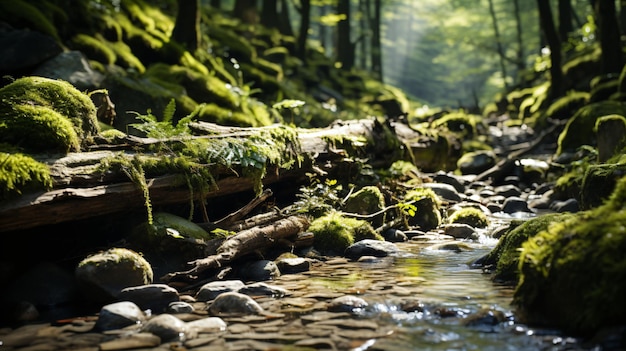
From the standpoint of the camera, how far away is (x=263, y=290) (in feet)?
16.8

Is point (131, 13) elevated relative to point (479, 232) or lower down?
elevated

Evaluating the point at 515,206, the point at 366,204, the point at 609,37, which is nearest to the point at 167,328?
the point at 366,204

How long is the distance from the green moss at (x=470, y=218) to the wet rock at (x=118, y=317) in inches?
234

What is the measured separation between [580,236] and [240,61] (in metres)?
15.4

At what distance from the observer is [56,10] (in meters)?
11.0

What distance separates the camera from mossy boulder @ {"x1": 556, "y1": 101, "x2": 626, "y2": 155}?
46.7 ft

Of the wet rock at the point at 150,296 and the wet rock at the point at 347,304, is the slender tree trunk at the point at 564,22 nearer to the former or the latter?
the wet rock at the point at 347,304

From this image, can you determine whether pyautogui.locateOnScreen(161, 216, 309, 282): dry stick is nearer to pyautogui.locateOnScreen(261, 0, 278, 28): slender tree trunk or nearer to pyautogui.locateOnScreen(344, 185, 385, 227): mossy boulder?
pyautogui.locateOnScreen(344, 185, 385, 227): mossy boulder

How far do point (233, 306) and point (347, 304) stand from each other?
931 mm

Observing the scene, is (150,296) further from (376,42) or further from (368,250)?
(376,42)

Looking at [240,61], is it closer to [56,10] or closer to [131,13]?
[131,13]

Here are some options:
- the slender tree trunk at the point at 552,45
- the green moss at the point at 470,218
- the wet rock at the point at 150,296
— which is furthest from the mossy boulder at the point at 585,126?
the wet rock at the point at 150,296

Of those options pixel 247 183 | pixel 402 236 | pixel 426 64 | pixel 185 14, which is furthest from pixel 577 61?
pixel 426 64

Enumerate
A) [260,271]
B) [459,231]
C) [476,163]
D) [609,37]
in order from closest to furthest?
[260,271] < [459,231] < [476,163] < [609,37]
